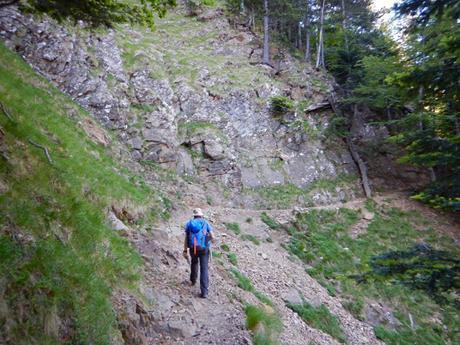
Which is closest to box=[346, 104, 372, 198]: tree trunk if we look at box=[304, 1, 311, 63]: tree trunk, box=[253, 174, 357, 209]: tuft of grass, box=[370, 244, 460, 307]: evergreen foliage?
box=[253, 174, 357, 209]: tuft of grass

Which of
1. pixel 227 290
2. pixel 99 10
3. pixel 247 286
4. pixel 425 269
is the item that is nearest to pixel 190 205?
pixel 247 286

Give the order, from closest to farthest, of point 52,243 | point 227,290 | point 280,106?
point 52,243, point 227,290, point 280,106

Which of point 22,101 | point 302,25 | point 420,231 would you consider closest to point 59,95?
point 22,101

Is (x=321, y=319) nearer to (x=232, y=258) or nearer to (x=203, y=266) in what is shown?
(x=232, y=258)

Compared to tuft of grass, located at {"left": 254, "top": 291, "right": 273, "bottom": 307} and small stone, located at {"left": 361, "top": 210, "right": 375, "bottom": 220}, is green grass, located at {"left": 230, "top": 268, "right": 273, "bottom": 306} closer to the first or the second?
tuft of grass, located at {"left": 254, "top": 291, "right": 273, "bottom": 307}

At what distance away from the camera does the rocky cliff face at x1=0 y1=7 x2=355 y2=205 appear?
A: 1614 cm

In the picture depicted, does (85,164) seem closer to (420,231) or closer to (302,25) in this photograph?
(420,231)

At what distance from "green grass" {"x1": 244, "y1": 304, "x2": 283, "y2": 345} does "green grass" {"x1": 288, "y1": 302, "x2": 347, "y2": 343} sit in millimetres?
2350

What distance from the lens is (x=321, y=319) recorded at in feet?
32.8

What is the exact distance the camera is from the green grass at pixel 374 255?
1207cm

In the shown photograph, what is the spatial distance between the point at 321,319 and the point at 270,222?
239 inches

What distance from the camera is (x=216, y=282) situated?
326 inches

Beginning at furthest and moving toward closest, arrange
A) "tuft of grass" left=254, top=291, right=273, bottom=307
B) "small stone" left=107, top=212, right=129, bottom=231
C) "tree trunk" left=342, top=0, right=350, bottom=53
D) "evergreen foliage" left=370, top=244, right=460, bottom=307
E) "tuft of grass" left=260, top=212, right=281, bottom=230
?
1. "tree trunk" left=342, top=0, right=350, bottom=53
2. "tuft of grass" left=260, top=212, right=281, bottom=230
3. "tuft of grass" left=254, top=291, right=273, bottom=307
4. "small stone" left=107, top=212, right=129, bottom=231
5. "evergreen foliage" left=370, top=244, right=460, bottom=307

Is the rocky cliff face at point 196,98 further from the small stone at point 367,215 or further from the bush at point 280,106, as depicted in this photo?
the small stone at point 367,215
